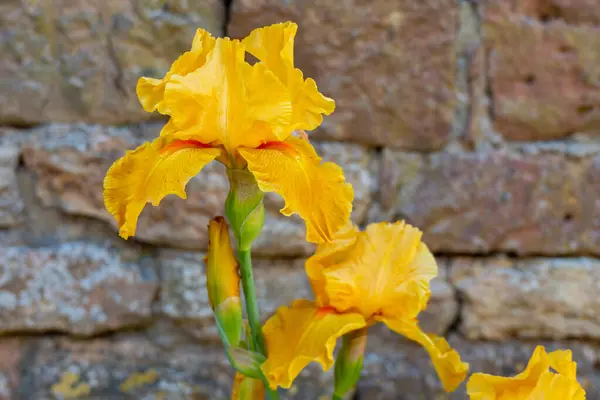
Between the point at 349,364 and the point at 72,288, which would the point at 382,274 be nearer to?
the point at 349,364

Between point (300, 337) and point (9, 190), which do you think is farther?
point (9, 190)

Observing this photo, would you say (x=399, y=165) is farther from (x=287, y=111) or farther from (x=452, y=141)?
(x=287, y=111)

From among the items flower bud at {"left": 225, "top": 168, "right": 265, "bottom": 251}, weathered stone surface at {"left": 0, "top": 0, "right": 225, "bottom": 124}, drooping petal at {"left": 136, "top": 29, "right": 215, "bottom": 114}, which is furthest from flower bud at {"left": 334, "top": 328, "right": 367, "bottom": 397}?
weathered stone surface at {"left": 0, "top": 0, "right": 225, "bottom": 124}

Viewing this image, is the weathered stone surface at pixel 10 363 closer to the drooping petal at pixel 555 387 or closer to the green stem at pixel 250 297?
the green stem at pixel 250 297

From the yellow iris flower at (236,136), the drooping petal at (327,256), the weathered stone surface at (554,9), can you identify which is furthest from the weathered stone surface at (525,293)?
the yellow iris flower at (236,136)

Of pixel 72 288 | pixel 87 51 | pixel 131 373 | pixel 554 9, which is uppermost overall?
pixel 554 9

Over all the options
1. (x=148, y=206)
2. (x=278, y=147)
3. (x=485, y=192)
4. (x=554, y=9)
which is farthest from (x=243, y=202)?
(x=554, y=9)

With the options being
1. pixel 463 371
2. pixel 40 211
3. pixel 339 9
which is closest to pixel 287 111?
pixel 463 371
